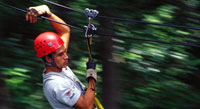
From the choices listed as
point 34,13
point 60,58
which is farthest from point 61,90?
point 34,13

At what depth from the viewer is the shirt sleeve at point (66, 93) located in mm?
2740

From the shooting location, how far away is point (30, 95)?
4371 millimetres

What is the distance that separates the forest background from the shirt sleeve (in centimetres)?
111

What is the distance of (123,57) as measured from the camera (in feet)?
12.9

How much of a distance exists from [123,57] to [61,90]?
139cm

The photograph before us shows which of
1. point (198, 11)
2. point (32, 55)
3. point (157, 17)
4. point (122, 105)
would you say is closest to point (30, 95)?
point (32, 55)

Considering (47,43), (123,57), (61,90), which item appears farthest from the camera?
(123,57)

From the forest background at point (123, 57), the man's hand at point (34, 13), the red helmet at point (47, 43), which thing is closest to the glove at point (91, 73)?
the red helmet at point (47, 43)

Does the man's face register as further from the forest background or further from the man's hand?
the forest background

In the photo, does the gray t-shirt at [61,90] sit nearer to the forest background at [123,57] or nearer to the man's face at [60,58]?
the man's face at [60,58]

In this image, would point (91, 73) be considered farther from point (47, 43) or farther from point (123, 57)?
point (123, 57)

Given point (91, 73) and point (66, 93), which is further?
point (91, 73)

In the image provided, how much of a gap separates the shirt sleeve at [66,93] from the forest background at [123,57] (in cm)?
111

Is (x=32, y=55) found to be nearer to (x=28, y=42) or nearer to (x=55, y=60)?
(x=28, y=42)
